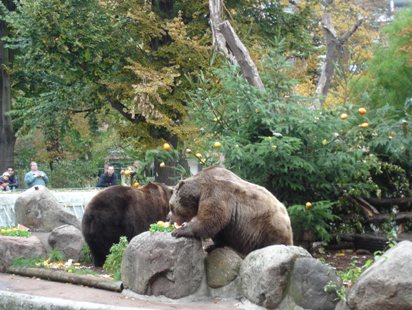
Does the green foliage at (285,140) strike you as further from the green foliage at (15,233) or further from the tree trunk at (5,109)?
the tree trunk at (5,109)

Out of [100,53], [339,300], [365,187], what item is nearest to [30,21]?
[100,53]

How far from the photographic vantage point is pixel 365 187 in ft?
43.8

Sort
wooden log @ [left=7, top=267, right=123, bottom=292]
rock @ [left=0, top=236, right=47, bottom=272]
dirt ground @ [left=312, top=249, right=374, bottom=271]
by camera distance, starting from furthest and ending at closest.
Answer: rock @ [left=0, top=236, right=47, bottom=272]
dirt ground @ [left=312, top=249, right=374, bottom=271]
wooden log @ [left=7, top=267, right=123, bottom=292]

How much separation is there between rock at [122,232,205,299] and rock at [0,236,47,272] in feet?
11.5

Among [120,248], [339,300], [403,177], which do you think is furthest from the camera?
[403,177]

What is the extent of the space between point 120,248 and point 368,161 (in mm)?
4248

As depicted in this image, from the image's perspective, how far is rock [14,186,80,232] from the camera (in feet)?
51.3

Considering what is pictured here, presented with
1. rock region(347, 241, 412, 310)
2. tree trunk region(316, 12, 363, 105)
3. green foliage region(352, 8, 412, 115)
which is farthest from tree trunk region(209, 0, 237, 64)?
green foliage region(352, 8, 412, 115)

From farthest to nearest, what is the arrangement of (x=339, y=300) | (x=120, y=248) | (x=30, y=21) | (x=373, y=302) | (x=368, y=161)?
(x=30, y=21)
(x=368, y=161)
(x=120, y=248)
(x=339, y=300)
(x=373, y=302)

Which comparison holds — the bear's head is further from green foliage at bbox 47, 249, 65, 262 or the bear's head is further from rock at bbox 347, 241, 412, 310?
green foliage at bbox 47, 249, 65, 262

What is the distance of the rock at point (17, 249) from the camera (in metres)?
12.7

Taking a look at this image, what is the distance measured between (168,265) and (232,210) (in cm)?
106

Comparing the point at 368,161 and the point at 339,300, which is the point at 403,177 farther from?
the point at 339,300

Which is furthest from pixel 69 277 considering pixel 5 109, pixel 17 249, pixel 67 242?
pixel 5 109
